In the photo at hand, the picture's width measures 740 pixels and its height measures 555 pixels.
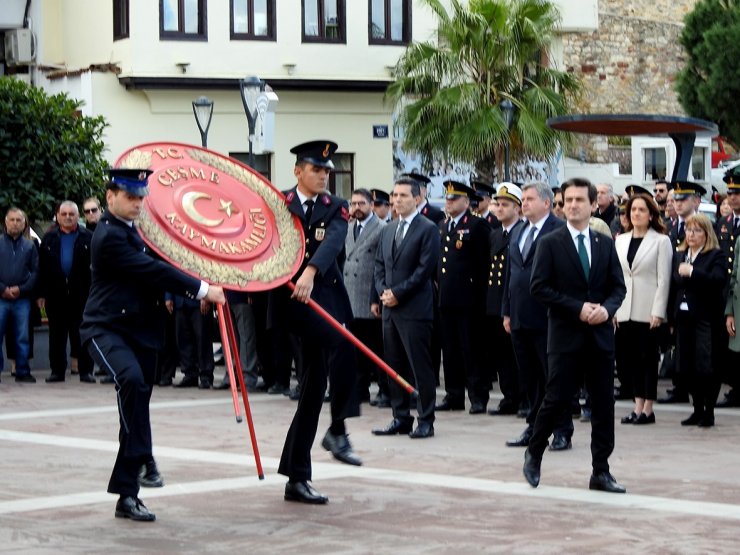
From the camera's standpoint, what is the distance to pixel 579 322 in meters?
10.3

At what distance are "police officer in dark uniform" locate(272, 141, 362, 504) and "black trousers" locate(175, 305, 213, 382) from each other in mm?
7405

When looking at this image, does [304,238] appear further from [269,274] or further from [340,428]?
[340,428]

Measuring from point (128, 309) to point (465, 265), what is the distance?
20.4ft

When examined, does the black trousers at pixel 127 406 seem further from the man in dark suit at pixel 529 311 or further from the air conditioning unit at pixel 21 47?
the air conditioning unit at pixel 21 47

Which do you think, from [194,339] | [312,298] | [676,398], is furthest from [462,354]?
[312,298]

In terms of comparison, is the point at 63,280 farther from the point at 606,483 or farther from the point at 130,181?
the point at 606,483

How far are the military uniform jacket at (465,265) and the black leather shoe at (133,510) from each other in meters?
6.32

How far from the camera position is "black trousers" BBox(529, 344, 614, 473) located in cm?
1023

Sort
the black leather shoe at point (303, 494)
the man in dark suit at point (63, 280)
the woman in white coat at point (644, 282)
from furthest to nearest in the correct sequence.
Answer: the man in dark suit at point (63, 280)
the woman in white coat at point (644, 282)
the black leather shoe at point (303, 494)

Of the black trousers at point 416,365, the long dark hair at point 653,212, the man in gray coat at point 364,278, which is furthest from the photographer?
the man in gray coat at point 364,278

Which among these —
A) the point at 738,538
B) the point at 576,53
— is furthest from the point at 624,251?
the point at 576,53

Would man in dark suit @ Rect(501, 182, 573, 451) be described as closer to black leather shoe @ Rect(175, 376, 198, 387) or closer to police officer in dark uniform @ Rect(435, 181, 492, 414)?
police officer in dark uniform @ Rect(435, 181, 492, 414)

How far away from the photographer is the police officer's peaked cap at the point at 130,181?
934 cm

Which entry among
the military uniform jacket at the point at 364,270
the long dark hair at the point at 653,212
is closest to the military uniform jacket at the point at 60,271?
the military uniform jacket at the point at 364,270
